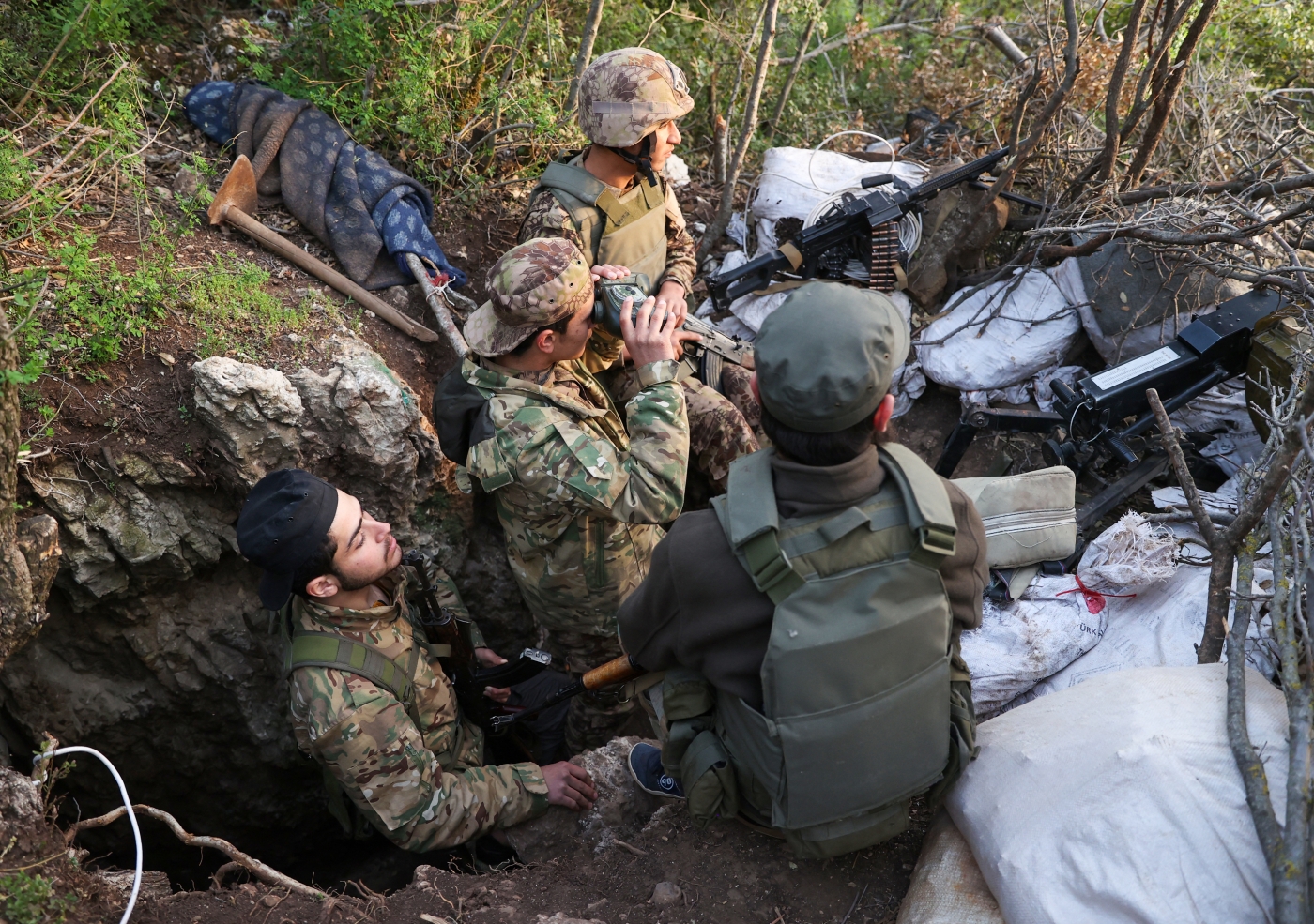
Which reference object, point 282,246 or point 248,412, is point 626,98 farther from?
point 248,412

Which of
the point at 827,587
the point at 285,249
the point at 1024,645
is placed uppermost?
the point at 827,587

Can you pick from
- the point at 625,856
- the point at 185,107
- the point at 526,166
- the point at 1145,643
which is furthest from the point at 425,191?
the point at 1145,643

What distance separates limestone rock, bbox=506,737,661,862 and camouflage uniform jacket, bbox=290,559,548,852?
3.2 inches

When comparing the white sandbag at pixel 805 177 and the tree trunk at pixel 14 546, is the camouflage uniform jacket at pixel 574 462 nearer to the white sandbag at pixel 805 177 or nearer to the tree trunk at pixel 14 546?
the tree trunk at pixel 14 546

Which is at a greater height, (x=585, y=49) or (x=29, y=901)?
(x=585, y=49)

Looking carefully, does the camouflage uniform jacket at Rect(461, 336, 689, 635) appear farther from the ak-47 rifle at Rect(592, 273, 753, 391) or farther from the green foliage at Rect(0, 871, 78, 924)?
the green foliage at Rect(0, 871, 78, 924)

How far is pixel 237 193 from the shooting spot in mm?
3949

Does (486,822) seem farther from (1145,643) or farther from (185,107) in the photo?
(185,107)

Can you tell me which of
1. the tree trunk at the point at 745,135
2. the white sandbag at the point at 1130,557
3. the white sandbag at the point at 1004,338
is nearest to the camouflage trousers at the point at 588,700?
the white sandbag at the point at 1130,557

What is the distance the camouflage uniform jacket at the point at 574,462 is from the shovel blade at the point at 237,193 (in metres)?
1.97

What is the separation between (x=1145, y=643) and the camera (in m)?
2.48

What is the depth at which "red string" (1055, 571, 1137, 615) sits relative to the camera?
264cm

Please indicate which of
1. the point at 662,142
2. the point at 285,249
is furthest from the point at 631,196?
the point at 285,249

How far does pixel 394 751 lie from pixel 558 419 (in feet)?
3.69
